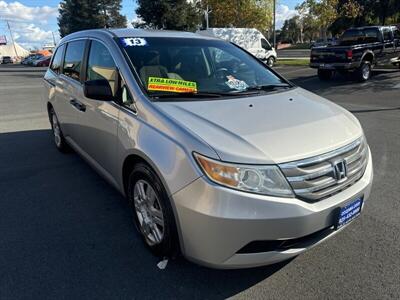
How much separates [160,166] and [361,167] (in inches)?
60.1

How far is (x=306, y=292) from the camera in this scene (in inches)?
99.7

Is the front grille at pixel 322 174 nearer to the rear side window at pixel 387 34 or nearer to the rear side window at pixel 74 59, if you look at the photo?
the rear side window at pixel 74 59

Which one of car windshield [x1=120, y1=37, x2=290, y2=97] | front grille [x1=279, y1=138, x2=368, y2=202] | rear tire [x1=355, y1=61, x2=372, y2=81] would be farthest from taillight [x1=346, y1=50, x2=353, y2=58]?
front grille [x1=279, y1=138, x2=368, y2=202]

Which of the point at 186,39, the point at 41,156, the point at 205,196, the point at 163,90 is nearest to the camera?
the point at 205,196

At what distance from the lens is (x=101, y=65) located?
3637 mm

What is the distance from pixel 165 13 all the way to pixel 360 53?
20.1m

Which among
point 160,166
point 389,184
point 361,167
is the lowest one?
point 389,184

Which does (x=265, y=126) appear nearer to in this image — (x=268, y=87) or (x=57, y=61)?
(x=268, y=87)

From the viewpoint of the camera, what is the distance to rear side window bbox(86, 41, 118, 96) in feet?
10.8

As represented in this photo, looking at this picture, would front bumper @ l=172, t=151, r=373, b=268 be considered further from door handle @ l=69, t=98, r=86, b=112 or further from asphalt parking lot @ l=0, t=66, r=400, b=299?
door handle @ l=69, t=98, r=86, b=112

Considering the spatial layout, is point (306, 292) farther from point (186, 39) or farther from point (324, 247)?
point (186, 39)

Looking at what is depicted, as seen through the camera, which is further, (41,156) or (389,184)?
(41,156)

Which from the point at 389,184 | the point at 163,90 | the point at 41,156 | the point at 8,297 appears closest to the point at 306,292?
the point at 163,90

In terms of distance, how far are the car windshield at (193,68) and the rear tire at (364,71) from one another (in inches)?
481
